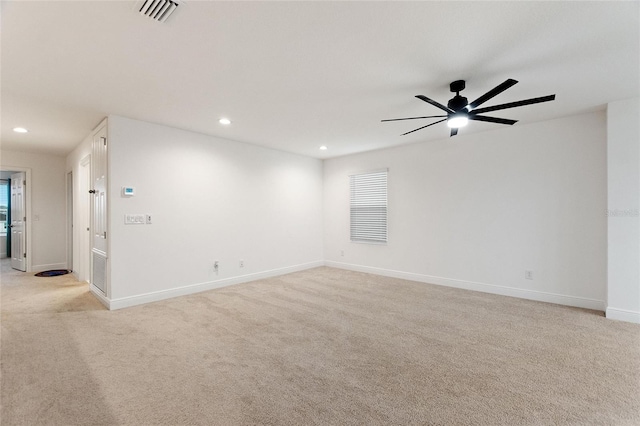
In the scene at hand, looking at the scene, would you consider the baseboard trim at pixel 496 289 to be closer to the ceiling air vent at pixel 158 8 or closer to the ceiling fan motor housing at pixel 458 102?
the ceiling fan motor housing at pixel 458 102

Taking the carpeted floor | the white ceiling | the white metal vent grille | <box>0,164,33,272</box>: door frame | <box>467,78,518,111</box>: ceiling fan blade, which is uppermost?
the white ceiling

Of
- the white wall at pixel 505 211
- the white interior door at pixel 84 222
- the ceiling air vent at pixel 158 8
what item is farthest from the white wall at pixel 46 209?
the white wall at pixel 505 211

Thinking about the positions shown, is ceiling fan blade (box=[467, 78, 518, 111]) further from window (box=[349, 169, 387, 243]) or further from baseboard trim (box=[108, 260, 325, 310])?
→ baseboard trim (box=[108, 260, 325, 310])

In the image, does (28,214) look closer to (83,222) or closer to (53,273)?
(53,273)

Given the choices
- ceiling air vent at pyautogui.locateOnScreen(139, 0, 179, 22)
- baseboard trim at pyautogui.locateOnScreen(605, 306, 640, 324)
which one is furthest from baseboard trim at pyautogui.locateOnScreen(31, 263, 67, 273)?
baseboard trim at pyautogui.locateOnScreen(605, 306, 640, 324)

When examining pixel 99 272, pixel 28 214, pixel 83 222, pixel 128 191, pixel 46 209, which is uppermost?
pixel 128 191

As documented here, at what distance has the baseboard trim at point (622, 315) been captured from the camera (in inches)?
131

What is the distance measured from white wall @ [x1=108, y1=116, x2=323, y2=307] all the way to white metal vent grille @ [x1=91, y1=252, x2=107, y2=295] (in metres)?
0.34

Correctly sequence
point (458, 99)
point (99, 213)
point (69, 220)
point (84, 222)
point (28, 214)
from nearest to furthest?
point (458, 99) → point (99, 213) → point (84, 222) → point (28, 214) → point (69, 220)

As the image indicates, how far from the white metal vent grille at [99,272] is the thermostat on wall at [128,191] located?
940mm

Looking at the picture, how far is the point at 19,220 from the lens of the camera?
6383 millimetres

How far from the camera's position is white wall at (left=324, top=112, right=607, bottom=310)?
3875 mm

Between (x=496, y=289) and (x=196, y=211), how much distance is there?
502 centimetres

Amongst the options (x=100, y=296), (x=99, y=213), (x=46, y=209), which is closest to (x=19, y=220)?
(x=46, y=209)
